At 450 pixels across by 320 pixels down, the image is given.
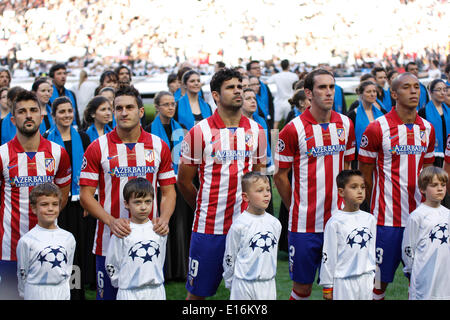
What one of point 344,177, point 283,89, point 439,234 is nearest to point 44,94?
point 344,177

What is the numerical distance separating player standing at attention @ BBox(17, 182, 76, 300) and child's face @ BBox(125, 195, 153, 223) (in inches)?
16.7

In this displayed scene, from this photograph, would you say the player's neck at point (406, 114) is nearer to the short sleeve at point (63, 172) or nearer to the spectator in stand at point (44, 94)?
the short sleeve at point (63, 172)

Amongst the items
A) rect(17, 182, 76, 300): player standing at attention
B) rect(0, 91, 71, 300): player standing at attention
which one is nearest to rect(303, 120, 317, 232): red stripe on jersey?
rect(17, 182, 76, 300): player standing at attention

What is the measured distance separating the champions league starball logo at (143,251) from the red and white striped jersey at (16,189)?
0.80 m

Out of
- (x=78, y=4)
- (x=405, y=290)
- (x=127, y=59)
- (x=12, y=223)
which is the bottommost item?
(x=405, y=290)

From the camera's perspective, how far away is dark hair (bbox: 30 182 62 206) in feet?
13.8

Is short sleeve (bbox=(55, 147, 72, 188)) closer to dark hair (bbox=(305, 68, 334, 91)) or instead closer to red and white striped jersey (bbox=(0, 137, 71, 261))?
red and white striped jersey (bbox=(0, 137, 71, 261))

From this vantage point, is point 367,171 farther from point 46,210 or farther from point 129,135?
point 46,210

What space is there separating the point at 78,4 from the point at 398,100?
37.1 m

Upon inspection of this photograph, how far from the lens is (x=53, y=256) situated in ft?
13.4

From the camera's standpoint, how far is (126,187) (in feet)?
13.8

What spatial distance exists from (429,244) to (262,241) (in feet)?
3.98
